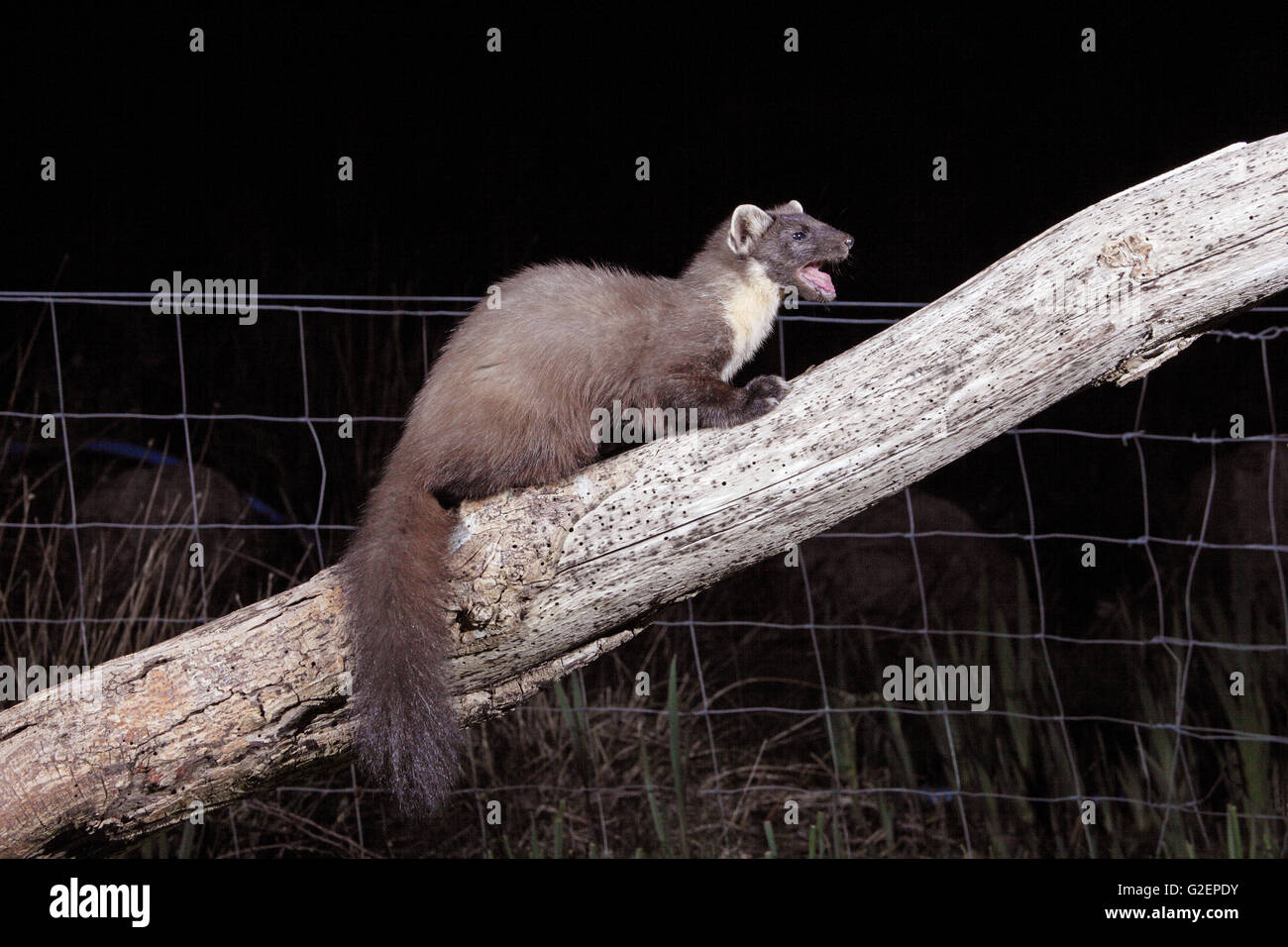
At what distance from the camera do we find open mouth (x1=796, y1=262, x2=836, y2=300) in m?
2.82

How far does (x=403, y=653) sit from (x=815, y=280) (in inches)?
56.4

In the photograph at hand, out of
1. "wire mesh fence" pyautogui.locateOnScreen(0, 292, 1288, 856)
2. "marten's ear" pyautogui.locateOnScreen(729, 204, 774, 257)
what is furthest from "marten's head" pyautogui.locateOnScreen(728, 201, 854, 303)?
"wire mesh fence" pyautogui.locateOnScreen(0, 292, 1288, 856)

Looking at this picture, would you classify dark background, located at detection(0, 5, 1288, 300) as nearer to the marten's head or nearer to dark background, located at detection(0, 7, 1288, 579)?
dark background, located at detection(0, 7, 1288, 579)

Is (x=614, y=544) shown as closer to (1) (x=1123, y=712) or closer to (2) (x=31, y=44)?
(1) (x=1123, y=712)

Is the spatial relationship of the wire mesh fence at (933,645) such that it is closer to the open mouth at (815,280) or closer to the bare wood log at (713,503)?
the open mouth at (815,280)

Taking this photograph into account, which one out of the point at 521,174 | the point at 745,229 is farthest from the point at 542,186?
the point at 745,229

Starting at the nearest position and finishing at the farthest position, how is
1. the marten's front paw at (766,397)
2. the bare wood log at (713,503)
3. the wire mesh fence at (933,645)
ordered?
the bare wood log at (713,503), the marten's front paw at (766,397), the wire mesh fence at (933,645)

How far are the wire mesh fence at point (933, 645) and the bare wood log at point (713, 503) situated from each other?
3.36 ft

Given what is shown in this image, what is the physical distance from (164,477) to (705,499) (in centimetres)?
307

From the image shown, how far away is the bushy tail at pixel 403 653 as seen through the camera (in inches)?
86.4

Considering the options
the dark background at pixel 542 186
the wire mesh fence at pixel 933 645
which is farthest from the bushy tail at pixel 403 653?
the dark background at pixel 542 186

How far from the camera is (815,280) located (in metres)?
2.84

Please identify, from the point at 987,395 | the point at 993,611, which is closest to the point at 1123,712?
the point at 993,611

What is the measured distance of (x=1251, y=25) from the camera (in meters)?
4.64
